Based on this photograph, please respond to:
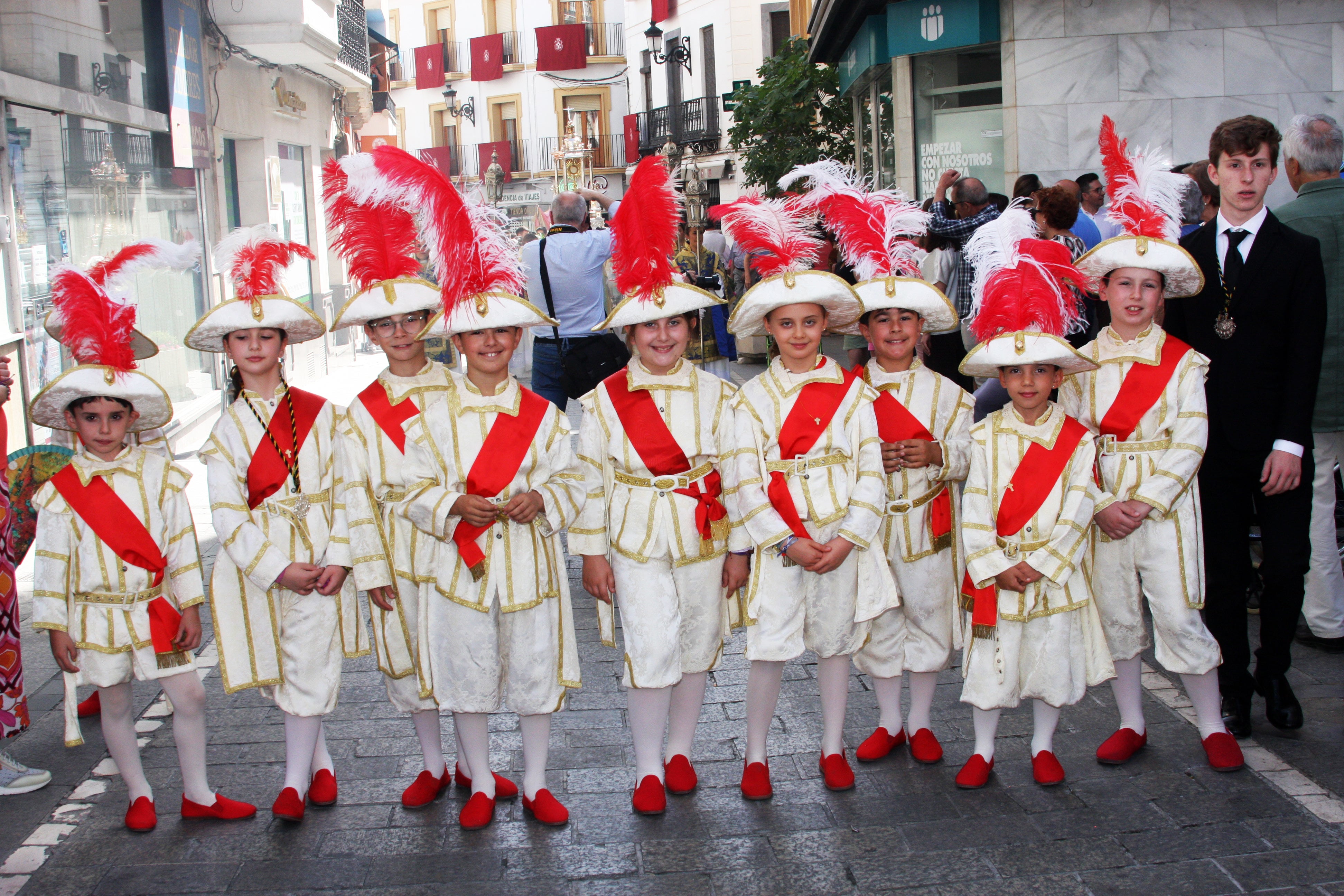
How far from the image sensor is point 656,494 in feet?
13.4

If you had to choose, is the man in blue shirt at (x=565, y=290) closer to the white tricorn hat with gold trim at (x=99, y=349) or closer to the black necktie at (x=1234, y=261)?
the white tricorn hat with gold trim at (x=99, y=349)

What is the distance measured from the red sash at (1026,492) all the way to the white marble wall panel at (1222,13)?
7881 millimetres

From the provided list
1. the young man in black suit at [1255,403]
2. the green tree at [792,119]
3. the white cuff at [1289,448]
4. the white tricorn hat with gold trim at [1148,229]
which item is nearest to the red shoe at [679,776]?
the young man in black suit at [1255,403]

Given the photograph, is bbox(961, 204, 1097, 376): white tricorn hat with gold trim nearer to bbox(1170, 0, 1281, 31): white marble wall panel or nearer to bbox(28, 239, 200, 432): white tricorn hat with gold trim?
bbox(28, 239, 200, 432): white tricorn hat with gold trim

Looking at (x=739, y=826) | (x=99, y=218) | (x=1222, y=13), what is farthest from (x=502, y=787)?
(x=1222, y=13)

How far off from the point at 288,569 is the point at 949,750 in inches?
95.7

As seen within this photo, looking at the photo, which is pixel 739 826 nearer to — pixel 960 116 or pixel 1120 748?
pixel 1120 748

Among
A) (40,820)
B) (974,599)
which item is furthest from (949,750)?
(40,820)

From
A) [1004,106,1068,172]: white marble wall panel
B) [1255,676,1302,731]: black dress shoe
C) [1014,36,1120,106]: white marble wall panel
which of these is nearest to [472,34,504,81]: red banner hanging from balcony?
[1014,36,1120,106]: white marble wall panel

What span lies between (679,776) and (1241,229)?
285 centimetres

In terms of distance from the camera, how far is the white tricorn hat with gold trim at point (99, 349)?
3977 millimetres

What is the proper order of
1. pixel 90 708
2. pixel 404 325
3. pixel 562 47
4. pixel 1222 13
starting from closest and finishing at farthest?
pixel 404 325, pixel 90 708, pixel 1222 13, pixel 562 47

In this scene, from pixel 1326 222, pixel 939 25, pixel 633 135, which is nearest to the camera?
pixel 1326 222

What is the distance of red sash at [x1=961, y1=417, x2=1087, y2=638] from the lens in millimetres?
4137
